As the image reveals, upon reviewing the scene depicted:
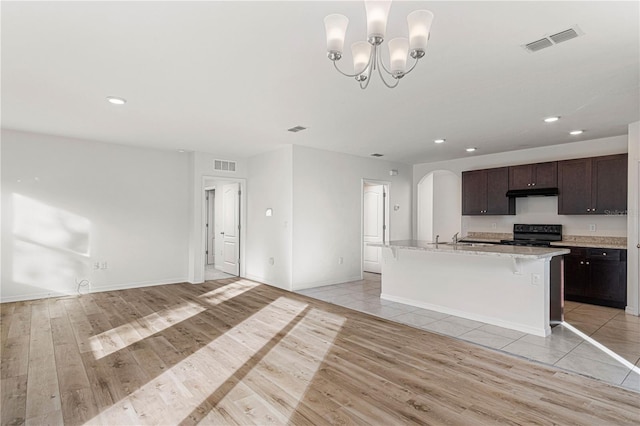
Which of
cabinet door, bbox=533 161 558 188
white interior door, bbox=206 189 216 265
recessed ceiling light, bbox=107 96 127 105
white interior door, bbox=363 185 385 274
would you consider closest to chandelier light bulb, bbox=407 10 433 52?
recessed ceiling light, bbox=107 96 127 105

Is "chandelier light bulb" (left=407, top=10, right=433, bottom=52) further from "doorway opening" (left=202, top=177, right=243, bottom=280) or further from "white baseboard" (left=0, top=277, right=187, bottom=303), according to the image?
"white baseboard" (left=0, top=277, right=187, bottom=303)

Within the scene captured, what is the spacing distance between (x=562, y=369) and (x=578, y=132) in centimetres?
369

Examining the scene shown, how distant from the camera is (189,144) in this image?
5980mm

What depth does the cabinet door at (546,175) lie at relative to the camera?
18.8 feet

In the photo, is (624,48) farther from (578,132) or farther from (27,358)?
(27,358)

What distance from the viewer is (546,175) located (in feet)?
19.1

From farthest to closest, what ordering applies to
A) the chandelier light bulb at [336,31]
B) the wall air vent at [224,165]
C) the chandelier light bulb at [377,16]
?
the wall air vent at [224,165] < the chandelier light bulb at [336,31] < the chandelier light bulb at [377,16]

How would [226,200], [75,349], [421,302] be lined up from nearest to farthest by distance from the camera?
[75,349] → [421,302] → [226,200]

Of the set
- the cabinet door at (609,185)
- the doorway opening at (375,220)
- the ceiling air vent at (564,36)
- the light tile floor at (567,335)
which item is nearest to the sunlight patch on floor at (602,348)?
the light tile floor at (567,335)

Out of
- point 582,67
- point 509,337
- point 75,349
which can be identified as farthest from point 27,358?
point 582,67

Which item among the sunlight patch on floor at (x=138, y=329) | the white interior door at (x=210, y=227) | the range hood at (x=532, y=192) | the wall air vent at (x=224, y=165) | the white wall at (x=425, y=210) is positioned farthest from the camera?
the white interior door at (x=210, y=227)

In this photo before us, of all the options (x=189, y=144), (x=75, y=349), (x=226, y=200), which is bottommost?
(x=75, y=349)

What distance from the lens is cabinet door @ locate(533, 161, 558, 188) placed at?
18.8ft

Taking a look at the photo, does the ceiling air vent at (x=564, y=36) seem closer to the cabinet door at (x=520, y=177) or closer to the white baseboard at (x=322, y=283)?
the cabinet door at (x=520, y=177)
